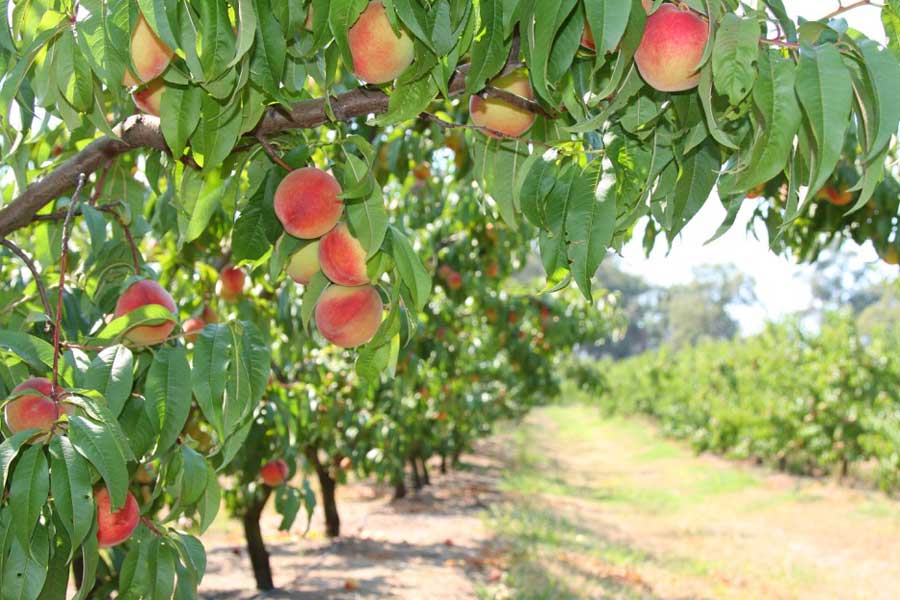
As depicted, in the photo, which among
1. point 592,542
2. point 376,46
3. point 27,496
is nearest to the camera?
point 27,496

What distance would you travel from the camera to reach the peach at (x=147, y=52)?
0.96 metres

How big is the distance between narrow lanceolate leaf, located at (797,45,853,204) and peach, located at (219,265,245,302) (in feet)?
5.56

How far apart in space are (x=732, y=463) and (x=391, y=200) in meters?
12.2

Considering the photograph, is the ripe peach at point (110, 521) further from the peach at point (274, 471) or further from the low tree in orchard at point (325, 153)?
the peach at point (274, 471)

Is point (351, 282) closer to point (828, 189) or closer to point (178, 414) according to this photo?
point (178, 414)

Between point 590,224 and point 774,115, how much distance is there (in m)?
0.25

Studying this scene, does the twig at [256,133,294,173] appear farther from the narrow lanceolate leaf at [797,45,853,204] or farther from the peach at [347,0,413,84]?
the narrow lanceolate leaf at [797,45,853,204]

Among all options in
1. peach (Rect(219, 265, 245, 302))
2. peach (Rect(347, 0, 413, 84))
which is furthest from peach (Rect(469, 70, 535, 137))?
peach (Rect(219, 265, 245, 302))

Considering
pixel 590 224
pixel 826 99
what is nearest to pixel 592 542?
pixel 590 224

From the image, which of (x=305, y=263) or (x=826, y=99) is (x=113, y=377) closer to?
(x=305, y=263)

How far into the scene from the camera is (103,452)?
902 millimetres

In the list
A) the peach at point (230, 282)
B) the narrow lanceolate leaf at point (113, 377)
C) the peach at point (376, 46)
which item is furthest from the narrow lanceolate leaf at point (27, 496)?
the peach at point (230, 282)

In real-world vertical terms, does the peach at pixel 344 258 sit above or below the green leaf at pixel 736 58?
below

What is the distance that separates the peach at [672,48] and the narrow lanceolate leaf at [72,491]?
31.8 inches
